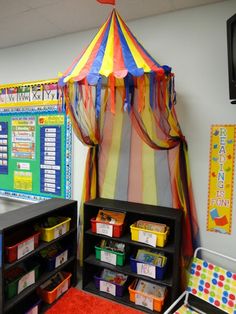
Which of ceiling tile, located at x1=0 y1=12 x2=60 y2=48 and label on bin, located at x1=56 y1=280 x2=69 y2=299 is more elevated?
ceiling tile, located at x1=0 y1=12 x2=60 y2=48

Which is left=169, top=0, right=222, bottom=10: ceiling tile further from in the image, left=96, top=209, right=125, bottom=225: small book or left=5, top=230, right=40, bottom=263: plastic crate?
left=5, top=230, right=40, bottom=263: plastic crate

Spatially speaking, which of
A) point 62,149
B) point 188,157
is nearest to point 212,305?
point 188,157

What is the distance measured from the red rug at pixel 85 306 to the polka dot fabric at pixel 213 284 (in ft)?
1.76

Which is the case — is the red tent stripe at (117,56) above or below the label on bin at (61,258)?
above

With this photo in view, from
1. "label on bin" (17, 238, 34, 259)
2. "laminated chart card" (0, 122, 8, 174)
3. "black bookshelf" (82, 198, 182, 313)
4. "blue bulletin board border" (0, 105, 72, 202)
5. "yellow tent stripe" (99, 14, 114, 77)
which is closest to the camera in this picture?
"yellow tent stripe" (99, 14, 114, 77)

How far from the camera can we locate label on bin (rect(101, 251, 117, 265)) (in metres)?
2.22

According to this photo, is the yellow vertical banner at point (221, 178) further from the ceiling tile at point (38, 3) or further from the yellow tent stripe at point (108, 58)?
the ceiling tile at point (38, 3)

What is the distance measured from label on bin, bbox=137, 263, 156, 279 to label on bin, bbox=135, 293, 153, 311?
189 mm

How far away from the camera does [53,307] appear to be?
2051 mm

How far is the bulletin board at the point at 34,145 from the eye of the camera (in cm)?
273

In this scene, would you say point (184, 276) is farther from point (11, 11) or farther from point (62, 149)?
point (11, 11)

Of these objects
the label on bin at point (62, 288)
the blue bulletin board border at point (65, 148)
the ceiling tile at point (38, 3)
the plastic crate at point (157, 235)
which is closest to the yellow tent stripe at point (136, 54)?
the ceiling tile at point (38, 3)

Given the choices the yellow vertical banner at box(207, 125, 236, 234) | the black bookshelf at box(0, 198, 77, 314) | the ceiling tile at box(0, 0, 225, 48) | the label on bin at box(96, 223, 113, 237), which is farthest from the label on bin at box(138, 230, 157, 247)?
the ceiling tile at box(0, 0, 225, 48)

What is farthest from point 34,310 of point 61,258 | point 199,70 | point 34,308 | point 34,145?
point 199,70
